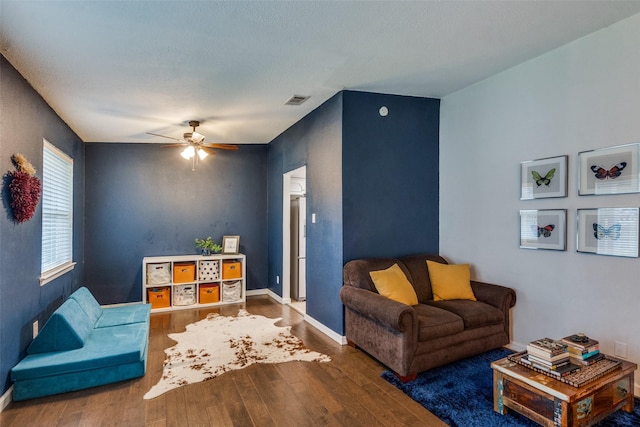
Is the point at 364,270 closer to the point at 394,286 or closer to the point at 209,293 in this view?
the point at 394,286

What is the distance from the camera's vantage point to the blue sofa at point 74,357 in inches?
105

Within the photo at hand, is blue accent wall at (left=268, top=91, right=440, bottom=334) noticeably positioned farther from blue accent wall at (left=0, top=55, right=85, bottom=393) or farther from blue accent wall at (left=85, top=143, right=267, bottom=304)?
blue accent wall at (left=0, top=55, right=85, bottom=393)

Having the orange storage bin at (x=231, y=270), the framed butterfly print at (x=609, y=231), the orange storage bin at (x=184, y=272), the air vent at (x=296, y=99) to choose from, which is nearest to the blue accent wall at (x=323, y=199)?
the air vent at (x=296, y=99)

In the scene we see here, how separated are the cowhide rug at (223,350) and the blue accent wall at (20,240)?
1.10 m

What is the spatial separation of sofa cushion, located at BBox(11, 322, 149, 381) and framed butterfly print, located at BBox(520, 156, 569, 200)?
3.79 m

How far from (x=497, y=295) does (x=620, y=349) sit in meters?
0.96

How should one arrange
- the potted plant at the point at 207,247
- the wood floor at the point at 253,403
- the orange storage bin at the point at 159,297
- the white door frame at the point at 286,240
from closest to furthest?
the wood floor at the point at 253,403 < the orange storage bin at the point at 159,297 < the white door frame at the point at 286,240 < the potted plant at the point at 207,247

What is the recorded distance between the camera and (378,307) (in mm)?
3033

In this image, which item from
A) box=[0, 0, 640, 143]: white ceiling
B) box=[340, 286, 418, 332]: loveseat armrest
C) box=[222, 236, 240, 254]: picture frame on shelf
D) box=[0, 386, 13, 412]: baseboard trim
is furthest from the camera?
box=[222, 236, 240, 254]: picture frame on shelf

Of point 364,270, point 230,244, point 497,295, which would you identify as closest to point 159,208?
point 230,244

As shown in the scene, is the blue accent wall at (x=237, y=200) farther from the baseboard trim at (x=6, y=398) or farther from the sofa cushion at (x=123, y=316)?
the sofa cushion at (x=123, y=316)

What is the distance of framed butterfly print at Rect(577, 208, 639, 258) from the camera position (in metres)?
2.66

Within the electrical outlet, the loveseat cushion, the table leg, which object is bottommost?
the table leg

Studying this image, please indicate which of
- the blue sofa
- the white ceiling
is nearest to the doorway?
the white ceiling
